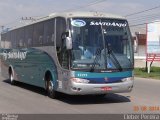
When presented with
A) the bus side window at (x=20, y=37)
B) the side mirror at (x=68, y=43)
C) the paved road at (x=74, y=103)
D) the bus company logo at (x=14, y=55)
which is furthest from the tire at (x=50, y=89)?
the bus side window at (x=20, y=37)

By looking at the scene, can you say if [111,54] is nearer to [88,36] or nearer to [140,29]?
[88,36]

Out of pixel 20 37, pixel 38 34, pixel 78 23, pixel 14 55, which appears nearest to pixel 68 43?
pixel 78 23

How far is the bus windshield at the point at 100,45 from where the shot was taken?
1373 cm

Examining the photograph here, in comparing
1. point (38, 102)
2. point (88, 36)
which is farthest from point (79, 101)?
point (88, 36)

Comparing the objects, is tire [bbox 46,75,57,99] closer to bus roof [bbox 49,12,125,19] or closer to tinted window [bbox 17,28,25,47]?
bus roof [bbox 49,12,125,19]

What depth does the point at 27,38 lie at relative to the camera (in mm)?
19438

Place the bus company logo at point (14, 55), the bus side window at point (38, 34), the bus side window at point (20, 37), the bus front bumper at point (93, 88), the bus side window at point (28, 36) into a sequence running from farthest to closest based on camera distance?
the bus side window at point (20, 37) < the bus company logo at point (14, 55) < the bus side window at point (28, 36) < the bus side window at point (38, 34) < the bus front bumper at point (93, 88)

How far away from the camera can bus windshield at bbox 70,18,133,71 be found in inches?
541

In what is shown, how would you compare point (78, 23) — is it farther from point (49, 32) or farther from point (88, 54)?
point (49, 32)

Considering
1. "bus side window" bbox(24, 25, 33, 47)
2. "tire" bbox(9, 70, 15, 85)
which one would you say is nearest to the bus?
"bus side window" bbox(24, 25, 33, 47)

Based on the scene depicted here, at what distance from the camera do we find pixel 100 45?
45.9 ft

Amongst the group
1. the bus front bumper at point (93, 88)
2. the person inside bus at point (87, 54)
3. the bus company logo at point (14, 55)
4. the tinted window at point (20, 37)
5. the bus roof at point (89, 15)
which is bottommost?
the bus front bumper at point (93, 88)

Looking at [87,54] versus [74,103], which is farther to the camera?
[74,103]

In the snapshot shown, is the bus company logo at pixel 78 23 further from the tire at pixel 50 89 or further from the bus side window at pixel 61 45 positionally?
the tire at pixel 50 89
